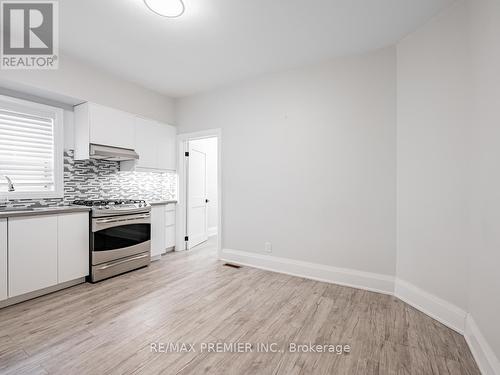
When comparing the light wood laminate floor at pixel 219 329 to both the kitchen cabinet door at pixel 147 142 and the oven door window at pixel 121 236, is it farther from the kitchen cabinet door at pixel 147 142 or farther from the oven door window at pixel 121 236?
the kitchen cabinet door at pixel 147 142

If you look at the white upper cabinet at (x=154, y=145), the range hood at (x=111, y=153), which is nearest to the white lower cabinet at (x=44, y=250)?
the range hood at (x=111, y=153)

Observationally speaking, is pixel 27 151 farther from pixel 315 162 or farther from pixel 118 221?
pixel 315 162

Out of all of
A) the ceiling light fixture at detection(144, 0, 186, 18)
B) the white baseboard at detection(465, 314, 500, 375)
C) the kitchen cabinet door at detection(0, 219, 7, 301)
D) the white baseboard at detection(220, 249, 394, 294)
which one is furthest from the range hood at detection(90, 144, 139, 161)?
the white baseboard at detection(465, 314, 500, 375)

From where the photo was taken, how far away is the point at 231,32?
2447mm

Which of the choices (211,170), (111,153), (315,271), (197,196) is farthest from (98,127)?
(315,271)

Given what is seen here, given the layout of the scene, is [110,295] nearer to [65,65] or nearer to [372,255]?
[65,65]

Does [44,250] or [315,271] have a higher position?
[44,250]

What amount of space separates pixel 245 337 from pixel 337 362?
670mm

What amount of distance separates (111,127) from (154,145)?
729 mm

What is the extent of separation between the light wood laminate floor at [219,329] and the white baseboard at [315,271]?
0.11 meters

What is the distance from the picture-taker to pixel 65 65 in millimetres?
2848

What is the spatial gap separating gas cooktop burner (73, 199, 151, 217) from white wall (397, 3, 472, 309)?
3.26 metres

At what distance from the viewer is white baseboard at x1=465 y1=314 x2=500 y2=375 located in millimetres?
1425

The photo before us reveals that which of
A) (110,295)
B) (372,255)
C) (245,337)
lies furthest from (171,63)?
(372,255)
